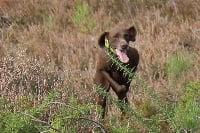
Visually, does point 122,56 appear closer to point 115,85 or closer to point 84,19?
point 115,85

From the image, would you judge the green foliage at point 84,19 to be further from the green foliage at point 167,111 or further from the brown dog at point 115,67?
the green foliage at point 167,111

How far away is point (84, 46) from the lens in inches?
252

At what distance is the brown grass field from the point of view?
14.0 feet

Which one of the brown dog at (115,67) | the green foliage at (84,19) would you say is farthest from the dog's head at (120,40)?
the green foliage at (84,19)

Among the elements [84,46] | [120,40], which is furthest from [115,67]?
[84,46]

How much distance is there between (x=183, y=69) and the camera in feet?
17.0

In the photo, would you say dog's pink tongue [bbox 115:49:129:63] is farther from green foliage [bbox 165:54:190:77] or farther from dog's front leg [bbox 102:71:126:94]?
green foliage [bbox 165:54:190:77]

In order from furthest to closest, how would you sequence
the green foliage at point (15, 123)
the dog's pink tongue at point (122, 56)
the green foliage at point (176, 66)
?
the green foliage at point (176, 66), the dog's pink tongue at point (122, 56), the green foliage at point (15, 123)

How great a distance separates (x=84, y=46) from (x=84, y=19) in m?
0.87

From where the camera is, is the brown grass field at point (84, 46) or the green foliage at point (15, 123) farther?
the brown grass field at point (84, 46)

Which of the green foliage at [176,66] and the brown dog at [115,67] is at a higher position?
the brown dog at [115,67]

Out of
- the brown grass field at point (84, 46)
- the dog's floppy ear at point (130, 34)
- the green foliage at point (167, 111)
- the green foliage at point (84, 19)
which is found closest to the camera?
the green foliage at point (167, 111)

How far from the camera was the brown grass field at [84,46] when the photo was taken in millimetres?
4254

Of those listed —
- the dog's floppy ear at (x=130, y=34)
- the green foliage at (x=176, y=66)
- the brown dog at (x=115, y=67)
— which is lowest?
the green foliage at (x=176, y=66)
